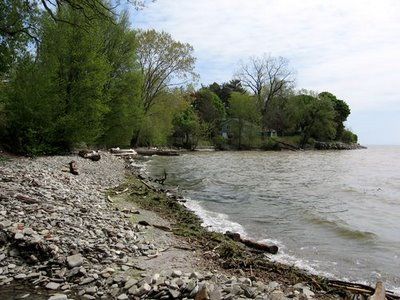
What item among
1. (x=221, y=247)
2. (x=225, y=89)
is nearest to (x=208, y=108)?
(x=225, y=89)

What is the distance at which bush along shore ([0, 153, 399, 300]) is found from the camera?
6.46 m

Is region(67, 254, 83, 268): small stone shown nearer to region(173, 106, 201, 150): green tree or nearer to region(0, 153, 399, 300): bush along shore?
region(0, 153, 399, 300): bush along shore

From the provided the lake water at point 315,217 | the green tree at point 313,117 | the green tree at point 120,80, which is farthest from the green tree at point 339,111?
the lake water at point 315,217

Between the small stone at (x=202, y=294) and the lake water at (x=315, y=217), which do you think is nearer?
the small stone at (x=202, y=294)

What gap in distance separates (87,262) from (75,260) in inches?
10.4

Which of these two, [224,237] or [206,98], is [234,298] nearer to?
[224,237]

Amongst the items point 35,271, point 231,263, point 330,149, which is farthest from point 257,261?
point 330,149

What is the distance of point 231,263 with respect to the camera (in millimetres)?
8172

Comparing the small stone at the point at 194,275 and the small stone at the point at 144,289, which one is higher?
the small stone at the point at 194,275

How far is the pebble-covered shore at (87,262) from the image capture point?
639 cm

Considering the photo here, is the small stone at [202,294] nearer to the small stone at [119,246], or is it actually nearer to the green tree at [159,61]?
the small stone at [119,246]

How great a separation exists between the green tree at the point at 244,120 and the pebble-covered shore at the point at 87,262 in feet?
244

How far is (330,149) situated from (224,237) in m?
84.3

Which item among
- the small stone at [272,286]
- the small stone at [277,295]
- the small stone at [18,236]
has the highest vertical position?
the small stone at [18,236]
